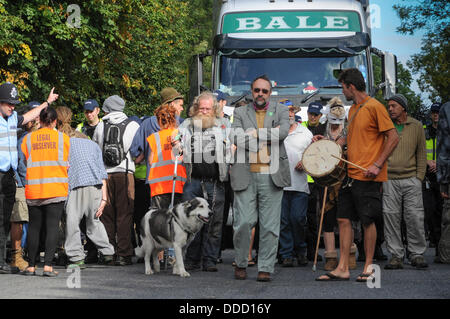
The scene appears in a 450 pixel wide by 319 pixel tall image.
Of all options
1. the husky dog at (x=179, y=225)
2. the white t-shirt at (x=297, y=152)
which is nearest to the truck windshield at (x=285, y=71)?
the white t-shirt at (x=297, y=152)

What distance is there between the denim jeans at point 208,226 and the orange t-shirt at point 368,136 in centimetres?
193

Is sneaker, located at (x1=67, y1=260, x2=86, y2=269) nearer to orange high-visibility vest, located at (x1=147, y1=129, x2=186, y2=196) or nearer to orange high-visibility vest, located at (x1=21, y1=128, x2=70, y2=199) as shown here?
orange high-visibility vest, located at (x1=21, y1=128, x2=70, y2=199)

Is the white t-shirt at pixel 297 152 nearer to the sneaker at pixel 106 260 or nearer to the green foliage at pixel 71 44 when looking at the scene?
the sneaker at pixel 106 260

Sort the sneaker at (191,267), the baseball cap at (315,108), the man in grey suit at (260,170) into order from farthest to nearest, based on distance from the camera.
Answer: the baseball cap at (315,108) → the sneaker at (191,267) → the man in grey suit at (260,170)

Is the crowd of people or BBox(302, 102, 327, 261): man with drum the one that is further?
BBox(302, 102, 327, 261): man with drum

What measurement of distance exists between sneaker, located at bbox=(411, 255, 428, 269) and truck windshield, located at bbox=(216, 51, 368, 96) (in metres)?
4.36

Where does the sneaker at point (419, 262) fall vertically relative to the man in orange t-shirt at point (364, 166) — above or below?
below

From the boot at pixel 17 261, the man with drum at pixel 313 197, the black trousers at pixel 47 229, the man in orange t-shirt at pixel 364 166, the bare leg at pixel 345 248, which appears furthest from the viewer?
the man with drum at pixel 313 197

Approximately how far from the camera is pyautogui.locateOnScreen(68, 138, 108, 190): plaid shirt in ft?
35.7

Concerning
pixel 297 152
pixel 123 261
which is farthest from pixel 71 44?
pixel 297 152

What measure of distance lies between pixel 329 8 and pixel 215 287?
25.9ft

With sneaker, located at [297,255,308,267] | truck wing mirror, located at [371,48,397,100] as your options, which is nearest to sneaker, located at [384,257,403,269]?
sneaker, located at [297,255,308,267]

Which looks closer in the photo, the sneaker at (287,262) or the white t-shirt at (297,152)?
the sneaker at (287,262)

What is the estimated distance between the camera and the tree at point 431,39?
30.1m
